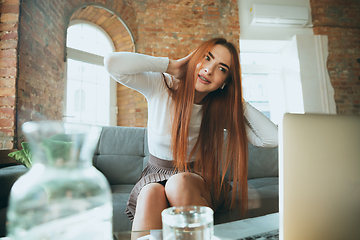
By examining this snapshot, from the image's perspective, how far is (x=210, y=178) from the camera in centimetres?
115

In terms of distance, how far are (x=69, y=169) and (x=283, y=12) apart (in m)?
4.50

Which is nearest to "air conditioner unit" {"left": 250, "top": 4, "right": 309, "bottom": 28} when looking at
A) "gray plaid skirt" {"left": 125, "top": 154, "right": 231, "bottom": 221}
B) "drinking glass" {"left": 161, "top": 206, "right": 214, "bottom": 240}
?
"gray plaid skirt" {"left": 125, "top": 154, "right": 231, "bottom": 221}

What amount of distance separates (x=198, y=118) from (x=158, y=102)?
218 millimetres

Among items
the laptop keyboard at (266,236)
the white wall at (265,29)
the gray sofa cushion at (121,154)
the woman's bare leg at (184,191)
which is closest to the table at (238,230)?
the laptop keyboard at (266,236)

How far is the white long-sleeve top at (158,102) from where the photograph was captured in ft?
3.77

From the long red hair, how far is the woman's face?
0.08 feet

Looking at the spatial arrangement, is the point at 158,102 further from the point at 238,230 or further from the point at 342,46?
the point at 342,46

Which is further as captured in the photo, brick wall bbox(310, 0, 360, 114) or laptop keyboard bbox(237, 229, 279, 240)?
brick wall bbox(310, 0, 360, 114)

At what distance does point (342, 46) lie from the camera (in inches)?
166

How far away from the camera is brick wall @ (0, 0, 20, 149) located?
6.88 ft

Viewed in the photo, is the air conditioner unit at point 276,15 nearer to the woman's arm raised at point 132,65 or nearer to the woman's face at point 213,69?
the woman's face at point 213,69

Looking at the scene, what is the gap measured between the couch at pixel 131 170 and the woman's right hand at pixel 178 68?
0.68 meters

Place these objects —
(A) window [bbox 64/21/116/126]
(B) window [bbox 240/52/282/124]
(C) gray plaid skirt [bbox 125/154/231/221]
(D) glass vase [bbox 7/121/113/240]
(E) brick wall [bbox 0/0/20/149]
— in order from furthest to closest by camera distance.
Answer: (B) window [bbox 240/52/282/124] < (A) window [bbox 64/21/116/126] < (E) brick wall [bbox 0/0/20/149] < (C) gray plaid skirt [bbox 125/154/231/221] < (D) glass vase [bbox 7/121/113/240]

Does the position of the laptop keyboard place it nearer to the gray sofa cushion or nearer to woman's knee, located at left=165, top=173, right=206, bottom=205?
woman's knee, located at left=165, top=173, right=206, bottom=205
